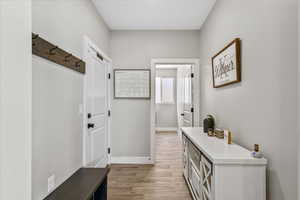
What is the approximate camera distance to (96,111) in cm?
301

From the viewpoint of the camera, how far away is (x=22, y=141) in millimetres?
646

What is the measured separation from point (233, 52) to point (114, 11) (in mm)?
1970

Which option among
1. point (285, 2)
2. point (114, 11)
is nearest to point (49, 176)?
point (285, 2)

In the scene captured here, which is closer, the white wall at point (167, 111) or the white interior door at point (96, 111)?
the white interior door at point (96, 111)

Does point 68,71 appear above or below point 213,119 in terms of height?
above

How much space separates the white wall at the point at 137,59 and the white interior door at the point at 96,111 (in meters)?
0.33

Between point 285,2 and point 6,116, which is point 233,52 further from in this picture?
point 6,116

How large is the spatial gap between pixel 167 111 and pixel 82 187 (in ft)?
21.2

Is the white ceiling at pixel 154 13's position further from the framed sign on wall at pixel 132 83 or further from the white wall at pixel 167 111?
the white wall at pixel 167 111

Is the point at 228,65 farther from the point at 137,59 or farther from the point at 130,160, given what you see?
the point at 130,160

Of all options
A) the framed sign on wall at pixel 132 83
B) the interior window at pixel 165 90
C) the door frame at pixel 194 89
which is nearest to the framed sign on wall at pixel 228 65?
the door frame at pixel 194 89

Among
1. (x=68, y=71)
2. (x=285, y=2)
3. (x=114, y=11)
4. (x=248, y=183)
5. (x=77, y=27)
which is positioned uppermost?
(x=114, y=11)

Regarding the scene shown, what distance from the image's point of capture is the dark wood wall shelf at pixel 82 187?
1.51 meters

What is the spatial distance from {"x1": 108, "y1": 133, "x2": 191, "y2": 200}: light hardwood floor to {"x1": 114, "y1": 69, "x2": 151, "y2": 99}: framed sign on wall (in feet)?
4.43
